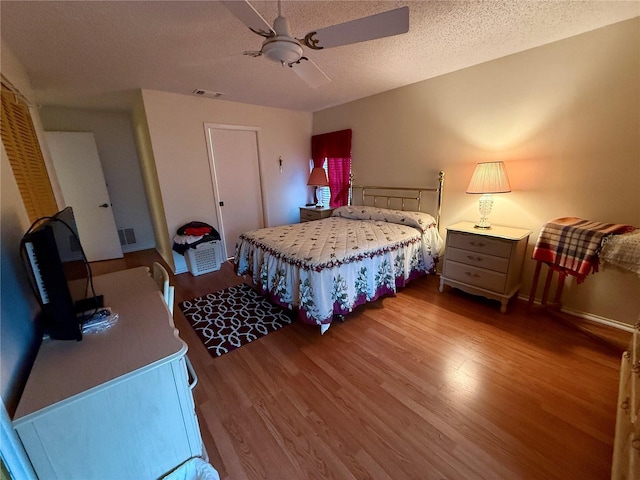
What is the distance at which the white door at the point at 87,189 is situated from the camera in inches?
149

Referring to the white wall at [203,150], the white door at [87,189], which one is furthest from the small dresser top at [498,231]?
the white door at [87,189]

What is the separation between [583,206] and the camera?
7.13 feet

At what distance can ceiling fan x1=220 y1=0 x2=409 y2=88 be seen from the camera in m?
1.25

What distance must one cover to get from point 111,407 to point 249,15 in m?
1.78

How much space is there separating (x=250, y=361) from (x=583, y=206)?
3.05 meters

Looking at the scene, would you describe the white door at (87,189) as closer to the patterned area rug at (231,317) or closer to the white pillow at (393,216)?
the patterned area rug at (231,317)

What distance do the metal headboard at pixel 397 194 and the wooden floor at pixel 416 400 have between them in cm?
151

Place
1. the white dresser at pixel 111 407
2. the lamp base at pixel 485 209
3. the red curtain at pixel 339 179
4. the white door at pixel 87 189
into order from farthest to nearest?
1. the red curtain at pixel 339 179
2. the white door at pixel 87 189
3. the lamp base at pixel 485 209
4. the white dresser at pixel 111 407

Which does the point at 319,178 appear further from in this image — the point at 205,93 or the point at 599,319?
the point at 599,319

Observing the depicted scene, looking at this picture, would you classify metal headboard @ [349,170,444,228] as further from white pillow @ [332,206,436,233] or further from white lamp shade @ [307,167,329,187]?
white lamp shade @ [307,167,329,187]

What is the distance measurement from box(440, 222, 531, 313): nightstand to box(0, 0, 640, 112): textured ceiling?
5.29 feet

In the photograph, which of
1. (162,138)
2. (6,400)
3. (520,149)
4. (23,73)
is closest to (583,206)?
(520,149)

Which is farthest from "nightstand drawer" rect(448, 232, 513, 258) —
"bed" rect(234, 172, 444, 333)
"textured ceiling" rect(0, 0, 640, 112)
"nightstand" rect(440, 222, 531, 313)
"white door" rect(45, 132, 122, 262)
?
"white door" rect(45, 132, 122, 262)

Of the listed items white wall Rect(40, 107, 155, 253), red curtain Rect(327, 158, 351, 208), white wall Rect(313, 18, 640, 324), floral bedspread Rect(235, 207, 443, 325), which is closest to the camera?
white wall Rect(313, 18, 640, 324)
